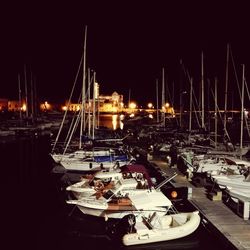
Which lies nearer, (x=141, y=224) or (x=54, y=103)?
(x=141, y=224)

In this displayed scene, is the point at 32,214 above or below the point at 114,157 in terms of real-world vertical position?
below

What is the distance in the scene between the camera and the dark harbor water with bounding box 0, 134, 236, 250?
54.6 ft

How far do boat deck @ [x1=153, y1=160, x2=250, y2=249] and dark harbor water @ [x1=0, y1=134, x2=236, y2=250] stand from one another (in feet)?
1.76

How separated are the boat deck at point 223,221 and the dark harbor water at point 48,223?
535mm

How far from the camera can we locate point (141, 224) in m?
16.7

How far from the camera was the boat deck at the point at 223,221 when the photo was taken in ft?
47.0

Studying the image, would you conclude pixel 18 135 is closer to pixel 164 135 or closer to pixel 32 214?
pixel 164 135

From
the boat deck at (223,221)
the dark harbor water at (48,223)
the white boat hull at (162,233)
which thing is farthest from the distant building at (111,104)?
the white boat hull at (162,233)

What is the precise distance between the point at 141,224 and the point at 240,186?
6.82 metres

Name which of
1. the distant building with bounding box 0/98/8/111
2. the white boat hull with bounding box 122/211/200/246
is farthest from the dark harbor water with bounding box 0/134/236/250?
the distant building with bounding box 0/98/8/111

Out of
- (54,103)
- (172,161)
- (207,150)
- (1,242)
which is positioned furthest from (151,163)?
(54,103)

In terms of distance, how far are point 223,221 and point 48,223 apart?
9.46m

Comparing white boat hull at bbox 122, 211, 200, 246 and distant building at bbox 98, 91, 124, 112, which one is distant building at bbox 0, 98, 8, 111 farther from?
white boat hull at bbox 122, 211, 200, 246

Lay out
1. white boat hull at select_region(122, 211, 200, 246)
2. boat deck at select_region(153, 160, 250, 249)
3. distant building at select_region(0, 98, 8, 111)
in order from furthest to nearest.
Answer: distant building at select_region(0, 98, 8, 111)
white boat hull at select_region(122, 211, 200, 246)
boat deck at select_region(153, 160, 250, 249)
